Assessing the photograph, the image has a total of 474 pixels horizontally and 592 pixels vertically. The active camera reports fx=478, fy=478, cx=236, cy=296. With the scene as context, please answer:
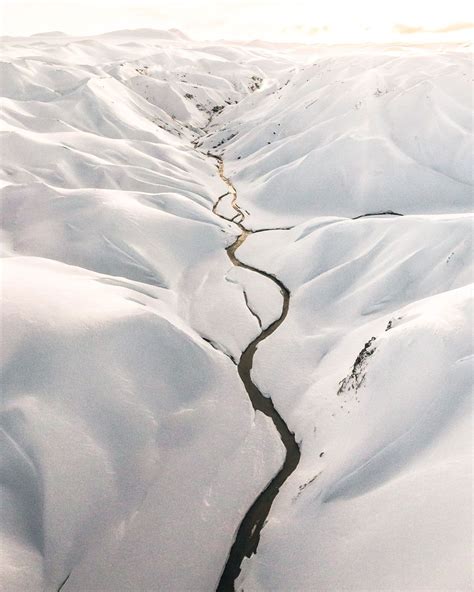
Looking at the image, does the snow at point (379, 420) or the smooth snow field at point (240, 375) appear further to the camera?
the smooth snow field at point (240, 375)

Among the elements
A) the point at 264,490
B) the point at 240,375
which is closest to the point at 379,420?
the point at 264,490

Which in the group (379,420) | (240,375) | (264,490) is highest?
(379,420)

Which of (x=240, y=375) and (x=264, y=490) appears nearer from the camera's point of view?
(x=264, y=490)

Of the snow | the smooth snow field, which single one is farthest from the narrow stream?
the snow

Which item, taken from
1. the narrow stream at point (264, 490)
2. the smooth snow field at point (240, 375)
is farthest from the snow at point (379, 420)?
the narrow stream at point (264, 490)

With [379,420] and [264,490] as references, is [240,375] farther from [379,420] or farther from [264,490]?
[379,420]

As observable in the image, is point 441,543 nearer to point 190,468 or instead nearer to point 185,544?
point 185,544

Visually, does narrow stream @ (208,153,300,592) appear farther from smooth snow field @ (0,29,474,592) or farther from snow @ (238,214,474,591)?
snow @ (238,214,474,591)

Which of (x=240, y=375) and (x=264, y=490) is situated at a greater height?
(x=240, y=375)

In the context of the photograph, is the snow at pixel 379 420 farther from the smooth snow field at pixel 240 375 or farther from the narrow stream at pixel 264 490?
the narrow stream at pixel 264 490
